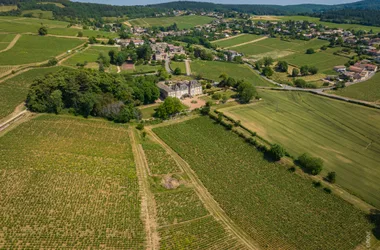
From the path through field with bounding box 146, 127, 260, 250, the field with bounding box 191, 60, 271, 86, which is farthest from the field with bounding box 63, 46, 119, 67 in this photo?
the path through field with bounding box 146, 127, 260, 250

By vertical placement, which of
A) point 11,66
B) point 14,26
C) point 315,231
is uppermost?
point 14,26

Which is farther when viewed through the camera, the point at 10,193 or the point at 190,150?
the point at 190,150

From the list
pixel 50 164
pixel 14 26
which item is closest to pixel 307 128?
pixel 50 164

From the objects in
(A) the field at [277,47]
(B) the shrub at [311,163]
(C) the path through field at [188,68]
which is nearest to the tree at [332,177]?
(B) the shrub at [311,163]

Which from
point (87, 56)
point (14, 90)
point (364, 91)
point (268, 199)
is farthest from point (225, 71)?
point (268, 199)

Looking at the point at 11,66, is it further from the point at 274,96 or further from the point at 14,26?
the point at 274,96

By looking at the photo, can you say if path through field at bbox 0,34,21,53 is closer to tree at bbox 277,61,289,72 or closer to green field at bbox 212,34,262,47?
green field at bbox 212,34,262,47

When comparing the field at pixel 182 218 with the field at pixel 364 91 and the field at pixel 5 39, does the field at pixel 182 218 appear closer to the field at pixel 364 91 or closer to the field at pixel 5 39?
the field at pixel 364 91

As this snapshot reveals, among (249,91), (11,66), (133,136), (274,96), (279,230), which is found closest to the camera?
(279,230)
